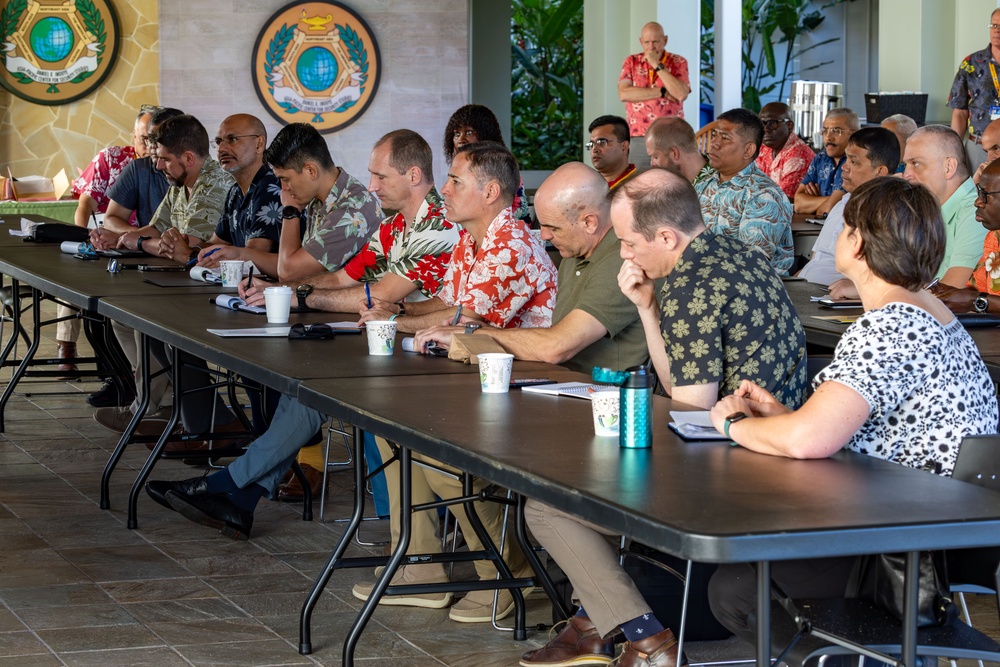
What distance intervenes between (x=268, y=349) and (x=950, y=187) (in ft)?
8.47

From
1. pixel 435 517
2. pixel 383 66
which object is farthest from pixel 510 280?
pixel 383 66

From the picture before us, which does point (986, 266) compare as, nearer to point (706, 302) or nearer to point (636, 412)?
point (706, 302)

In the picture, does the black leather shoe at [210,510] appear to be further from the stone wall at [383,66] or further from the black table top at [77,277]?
the stone wall at [383,66]

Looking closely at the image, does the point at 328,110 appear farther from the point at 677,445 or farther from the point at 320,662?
the point at 677,445

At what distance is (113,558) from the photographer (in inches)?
161

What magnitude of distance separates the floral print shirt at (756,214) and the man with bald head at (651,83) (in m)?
3.59

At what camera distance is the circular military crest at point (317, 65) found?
1150 cm

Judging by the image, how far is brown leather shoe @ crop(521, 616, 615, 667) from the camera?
3.05 m

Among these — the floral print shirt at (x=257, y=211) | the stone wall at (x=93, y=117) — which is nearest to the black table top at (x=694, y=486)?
the floral print shirt at (x=257, y=211)

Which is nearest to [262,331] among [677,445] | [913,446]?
[677,445]

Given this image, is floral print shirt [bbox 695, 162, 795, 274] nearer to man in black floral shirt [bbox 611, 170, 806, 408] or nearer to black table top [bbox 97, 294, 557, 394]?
black table top [bbox 97, 294, 557, 394]

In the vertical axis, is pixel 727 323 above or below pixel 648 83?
below

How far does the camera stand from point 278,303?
4.03 meters

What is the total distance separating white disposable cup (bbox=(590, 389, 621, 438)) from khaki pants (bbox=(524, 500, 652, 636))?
38cm
